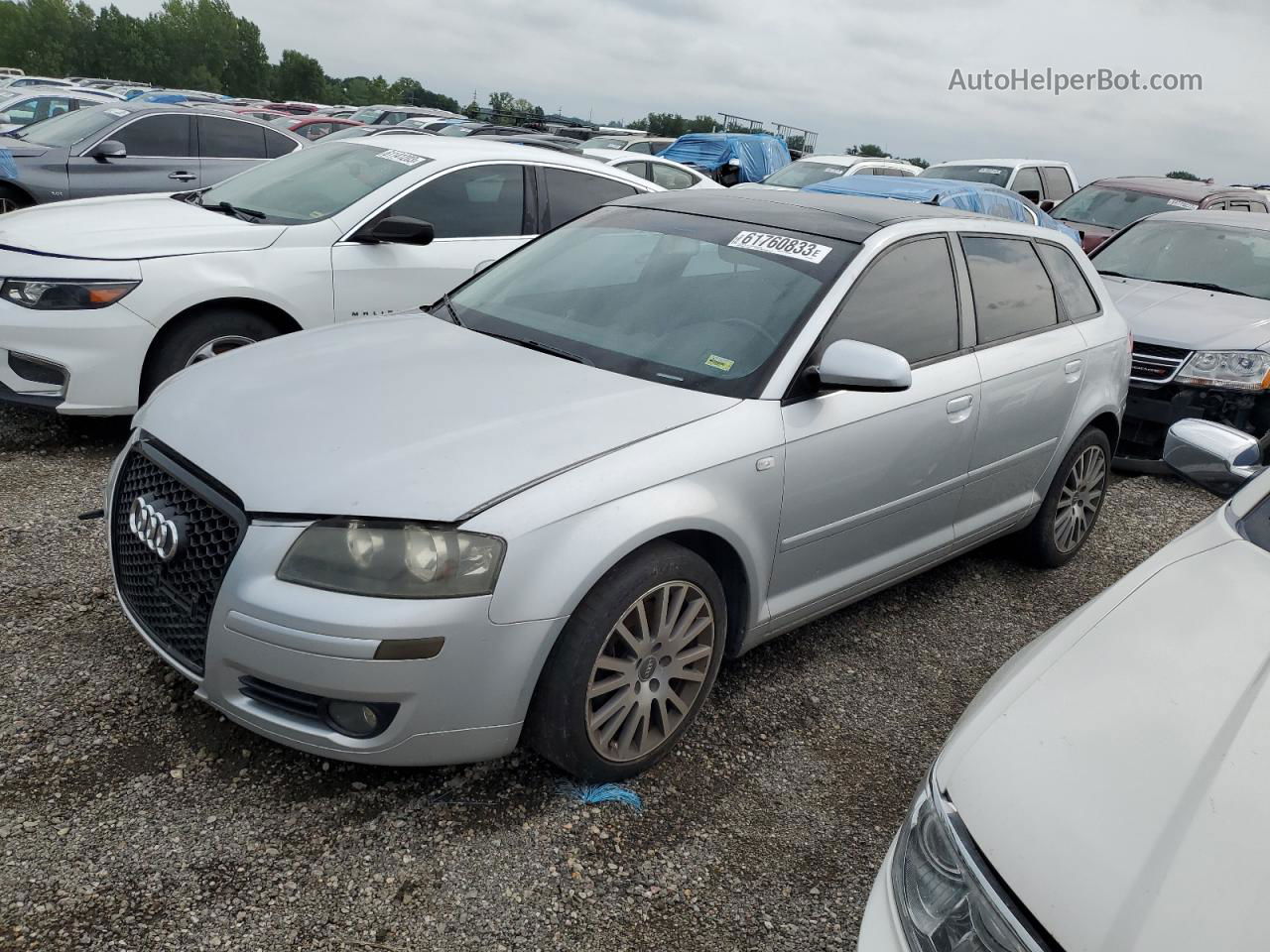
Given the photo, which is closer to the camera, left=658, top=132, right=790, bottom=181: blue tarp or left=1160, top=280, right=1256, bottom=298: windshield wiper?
left=1160, top=280, right=1256, bottom=298: windshield wiper

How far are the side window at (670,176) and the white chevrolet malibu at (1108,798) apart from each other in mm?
11675

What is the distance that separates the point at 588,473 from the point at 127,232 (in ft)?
11.5

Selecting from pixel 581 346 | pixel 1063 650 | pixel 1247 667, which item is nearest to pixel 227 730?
pixel 581 346

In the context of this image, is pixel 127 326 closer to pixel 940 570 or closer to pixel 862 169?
pixel 940 570

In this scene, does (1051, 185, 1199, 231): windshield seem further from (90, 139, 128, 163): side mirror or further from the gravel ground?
(90, 139, 128, 163): side mirror

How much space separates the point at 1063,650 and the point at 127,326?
4.28 metres

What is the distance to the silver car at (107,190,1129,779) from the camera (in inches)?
95.8

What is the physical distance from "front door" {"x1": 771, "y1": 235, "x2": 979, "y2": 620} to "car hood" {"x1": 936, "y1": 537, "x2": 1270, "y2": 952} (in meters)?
1.15

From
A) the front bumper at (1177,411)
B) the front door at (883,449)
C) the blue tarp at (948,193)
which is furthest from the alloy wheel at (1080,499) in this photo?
the blue tarp at (948,193)

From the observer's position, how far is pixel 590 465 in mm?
2623

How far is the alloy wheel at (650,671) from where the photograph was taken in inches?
107

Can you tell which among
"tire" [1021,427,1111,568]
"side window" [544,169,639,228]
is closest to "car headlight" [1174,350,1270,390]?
"tire" [1021,427,1111,568]

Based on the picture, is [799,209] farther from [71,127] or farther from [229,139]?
[71,127]

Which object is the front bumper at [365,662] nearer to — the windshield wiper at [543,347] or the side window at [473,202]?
the windshield wiper at [543,347]
